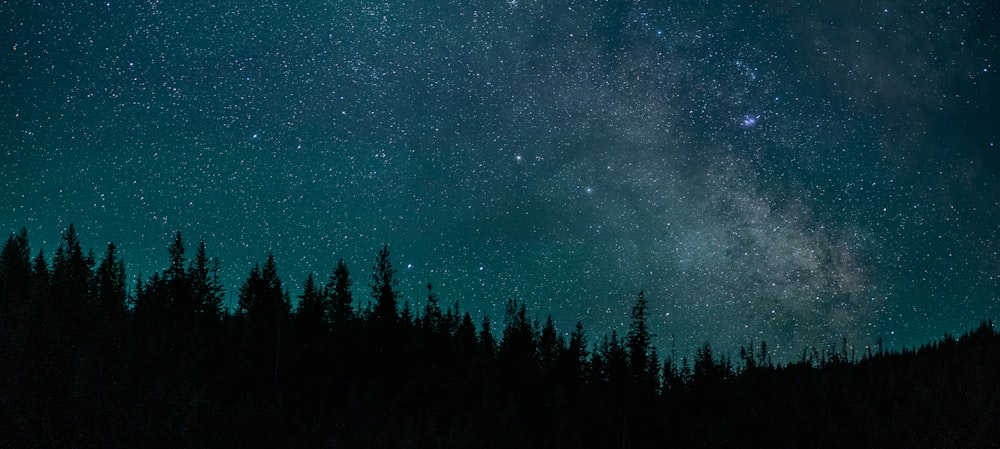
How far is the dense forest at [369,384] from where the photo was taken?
44469 mm

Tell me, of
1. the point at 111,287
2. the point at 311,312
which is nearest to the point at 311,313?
the point at 311,312

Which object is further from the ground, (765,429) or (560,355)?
(560,355)

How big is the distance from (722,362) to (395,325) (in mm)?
49016

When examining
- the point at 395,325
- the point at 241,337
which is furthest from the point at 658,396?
the point at 241,337

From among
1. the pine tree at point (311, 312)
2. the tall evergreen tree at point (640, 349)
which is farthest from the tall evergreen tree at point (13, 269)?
the tall evergreen tree at point (640, 349)

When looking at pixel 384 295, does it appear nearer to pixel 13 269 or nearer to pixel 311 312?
pixel 311 312

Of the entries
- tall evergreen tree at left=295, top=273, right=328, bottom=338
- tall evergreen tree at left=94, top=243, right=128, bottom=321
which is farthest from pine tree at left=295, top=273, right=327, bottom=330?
tall evergreen tree at left=94, top=243, right=128, bottom=321

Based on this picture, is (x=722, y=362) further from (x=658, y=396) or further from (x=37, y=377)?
(x=37, y=377)

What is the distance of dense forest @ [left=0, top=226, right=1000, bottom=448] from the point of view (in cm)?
4447

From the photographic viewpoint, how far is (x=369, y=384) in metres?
61.6

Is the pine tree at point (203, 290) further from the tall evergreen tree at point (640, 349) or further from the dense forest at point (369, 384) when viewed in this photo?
the tall evergreen tree at point (640, 349)

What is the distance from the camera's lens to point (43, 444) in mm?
38875

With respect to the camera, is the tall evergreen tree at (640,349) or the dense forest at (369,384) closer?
the dense forest at (369,384)

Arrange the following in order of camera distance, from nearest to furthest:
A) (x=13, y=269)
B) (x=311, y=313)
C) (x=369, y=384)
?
(x=369, y=384) → (x=311, y=313) → (x=13, y=269)
